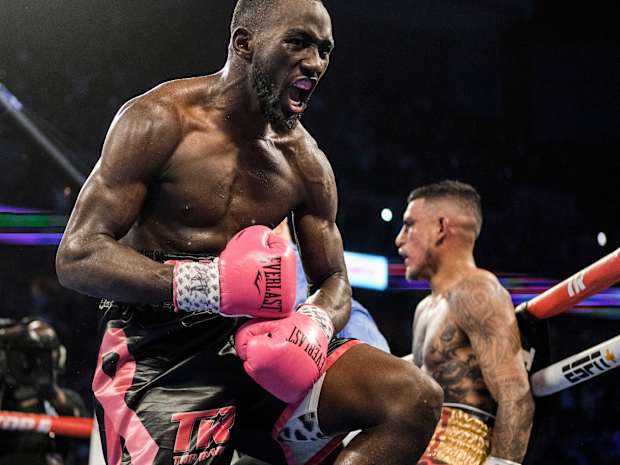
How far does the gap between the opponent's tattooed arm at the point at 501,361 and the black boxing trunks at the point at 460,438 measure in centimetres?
5

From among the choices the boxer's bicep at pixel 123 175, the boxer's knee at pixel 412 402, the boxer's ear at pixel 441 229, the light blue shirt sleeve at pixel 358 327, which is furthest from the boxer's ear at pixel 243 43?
the boxer's ear at pixel 441 229

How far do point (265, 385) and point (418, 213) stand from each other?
5.83 ft

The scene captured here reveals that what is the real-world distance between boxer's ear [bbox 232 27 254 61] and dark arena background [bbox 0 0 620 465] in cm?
315

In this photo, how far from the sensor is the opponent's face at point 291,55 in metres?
1.74

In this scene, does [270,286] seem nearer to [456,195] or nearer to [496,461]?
[496,461]

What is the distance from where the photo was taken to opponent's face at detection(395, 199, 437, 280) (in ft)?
10.5

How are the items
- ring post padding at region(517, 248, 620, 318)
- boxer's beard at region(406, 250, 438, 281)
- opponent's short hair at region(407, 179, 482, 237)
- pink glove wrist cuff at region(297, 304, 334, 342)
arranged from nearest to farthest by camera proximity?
pink glove wrist cuff at region(297, 304, 334, 342) → ring post padding at region(517, 248, 620, 318) → boxer's beard at region(406, 250, 438, 281) → opponent's short hair at region(407, 179, 482, 237)

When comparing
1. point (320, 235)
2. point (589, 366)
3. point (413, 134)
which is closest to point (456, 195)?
point (589, 366)

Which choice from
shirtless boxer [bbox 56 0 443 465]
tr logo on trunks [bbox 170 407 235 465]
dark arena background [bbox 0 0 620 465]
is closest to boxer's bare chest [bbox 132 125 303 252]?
shirtless boxer [bbox 56 0 443 465]

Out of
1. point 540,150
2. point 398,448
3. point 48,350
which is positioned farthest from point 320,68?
point 540,150

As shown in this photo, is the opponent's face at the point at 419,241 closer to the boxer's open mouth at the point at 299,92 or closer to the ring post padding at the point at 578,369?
the ring post padding at the point at 578,369

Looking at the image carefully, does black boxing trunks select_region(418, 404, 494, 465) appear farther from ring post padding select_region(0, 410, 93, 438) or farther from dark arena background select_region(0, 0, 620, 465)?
dark arena background select_region(0, 0, 620, 465)

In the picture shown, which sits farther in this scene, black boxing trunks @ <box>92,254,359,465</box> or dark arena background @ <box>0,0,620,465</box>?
dark arena background @ <box>0,0,620,465</box>

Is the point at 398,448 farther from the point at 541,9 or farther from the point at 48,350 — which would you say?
the point at 541,9
